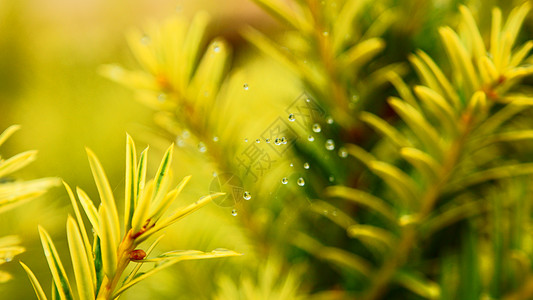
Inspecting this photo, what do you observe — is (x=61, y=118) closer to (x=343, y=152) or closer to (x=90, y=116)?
(x=90, y=116)

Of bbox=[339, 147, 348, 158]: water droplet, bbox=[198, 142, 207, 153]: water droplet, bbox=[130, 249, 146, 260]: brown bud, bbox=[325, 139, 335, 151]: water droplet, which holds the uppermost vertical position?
bbox=[325, 139, 335, 151]: water droplet

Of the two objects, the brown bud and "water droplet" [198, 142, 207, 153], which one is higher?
"water droplet" [198, 142, 207, 153]

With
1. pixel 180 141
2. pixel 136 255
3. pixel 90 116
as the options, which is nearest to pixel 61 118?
pixel 90 116

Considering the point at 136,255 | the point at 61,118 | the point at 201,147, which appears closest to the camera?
the point at 136,255

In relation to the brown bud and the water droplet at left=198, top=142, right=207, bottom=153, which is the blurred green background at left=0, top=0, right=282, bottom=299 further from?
the brown bud

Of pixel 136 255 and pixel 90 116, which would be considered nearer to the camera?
pixel 136 255

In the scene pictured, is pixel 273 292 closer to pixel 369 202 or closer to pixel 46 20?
pixel 369 202

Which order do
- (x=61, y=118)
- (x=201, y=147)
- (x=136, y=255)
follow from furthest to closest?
(x=61, y=118) → (x=201, y=147) → (x=136, y=255)

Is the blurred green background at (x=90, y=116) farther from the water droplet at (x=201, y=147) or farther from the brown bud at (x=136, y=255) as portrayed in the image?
the brown bud at (x=136, y=255)

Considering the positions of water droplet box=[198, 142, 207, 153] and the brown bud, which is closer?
the brown bud

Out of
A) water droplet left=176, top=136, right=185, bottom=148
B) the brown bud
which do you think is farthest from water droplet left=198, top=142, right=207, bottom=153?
the brown bud

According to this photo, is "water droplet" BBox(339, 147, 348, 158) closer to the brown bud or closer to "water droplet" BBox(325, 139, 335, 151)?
"water droplet" BBox(325, 139, 335, 151)

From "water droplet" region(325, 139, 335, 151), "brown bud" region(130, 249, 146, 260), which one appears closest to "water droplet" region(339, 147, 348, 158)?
"water droplet" region(325, 139, 335, 151)
